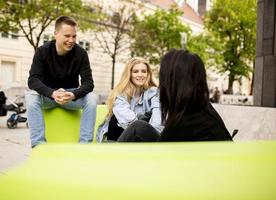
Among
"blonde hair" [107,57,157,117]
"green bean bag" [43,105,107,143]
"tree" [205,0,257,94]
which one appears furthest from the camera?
"tree" [205,0,257,94]

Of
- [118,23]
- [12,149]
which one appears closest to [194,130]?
[12,149]

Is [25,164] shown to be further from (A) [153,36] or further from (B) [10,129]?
(A) [153,36]

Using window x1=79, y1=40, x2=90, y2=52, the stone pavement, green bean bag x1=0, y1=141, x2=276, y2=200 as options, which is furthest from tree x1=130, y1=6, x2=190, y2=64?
green bean bag x1=0, y1=141, x2=276, y2=200

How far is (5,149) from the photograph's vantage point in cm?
657

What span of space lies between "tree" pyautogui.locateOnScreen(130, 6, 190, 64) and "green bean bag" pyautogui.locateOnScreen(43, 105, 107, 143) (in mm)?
23213

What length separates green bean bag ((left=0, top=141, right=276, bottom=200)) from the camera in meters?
1.72

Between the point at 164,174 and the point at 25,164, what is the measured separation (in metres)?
0.75

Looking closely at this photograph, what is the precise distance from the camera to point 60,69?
4281mm

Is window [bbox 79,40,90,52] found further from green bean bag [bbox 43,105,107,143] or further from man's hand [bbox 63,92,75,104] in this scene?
man's hand [bbox 63,92,75,104]

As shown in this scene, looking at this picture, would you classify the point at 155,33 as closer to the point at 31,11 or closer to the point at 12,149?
the point at 31,11

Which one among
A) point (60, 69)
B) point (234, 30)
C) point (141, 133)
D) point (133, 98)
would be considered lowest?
point (141, 133)

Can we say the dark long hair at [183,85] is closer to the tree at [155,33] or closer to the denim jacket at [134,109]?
the denim jacket at [134,109]

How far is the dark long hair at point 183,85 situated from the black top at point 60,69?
6.50 ft

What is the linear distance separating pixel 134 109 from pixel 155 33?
24.5m
